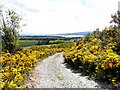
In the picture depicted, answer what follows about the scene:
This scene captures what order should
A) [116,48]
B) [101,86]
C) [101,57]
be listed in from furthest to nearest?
[116,48] → [101,57] → [101,86]

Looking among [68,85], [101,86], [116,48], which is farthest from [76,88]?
[116,48]

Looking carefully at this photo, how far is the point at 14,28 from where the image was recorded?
16406 mm

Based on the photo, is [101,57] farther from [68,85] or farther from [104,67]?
[68,85]

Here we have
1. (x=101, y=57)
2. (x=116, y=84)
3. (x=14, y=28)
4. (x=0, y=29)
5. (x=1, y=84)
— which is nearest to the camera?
(x=1, y=84)

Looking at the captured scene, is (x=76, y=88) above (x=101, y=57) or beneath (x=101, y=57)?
beneath

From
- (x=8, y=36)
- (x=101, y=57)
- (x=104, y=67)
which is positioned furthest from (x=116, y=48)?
(x=8, y=36)

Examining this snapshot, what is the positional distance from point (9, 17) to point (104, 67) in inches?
537

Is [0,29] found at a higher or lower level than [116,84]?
higher

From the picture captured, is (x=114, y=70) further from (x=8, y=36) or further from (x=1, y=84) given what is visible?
(x=8, y=36)

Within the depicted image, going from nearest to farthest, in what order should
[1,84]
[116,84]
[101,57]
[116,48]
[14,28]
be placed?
[1,84]
[116,84]
[101,57]
[116,48]
[14,28]

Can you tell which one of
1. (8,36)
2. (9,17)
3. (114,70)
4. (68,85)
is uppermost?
(9,17)

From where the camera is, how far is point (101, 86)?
6.21m

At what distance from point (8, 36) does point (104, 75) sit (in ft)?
38.8

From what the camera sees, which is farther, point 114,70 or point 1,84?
Result: point 114,70
